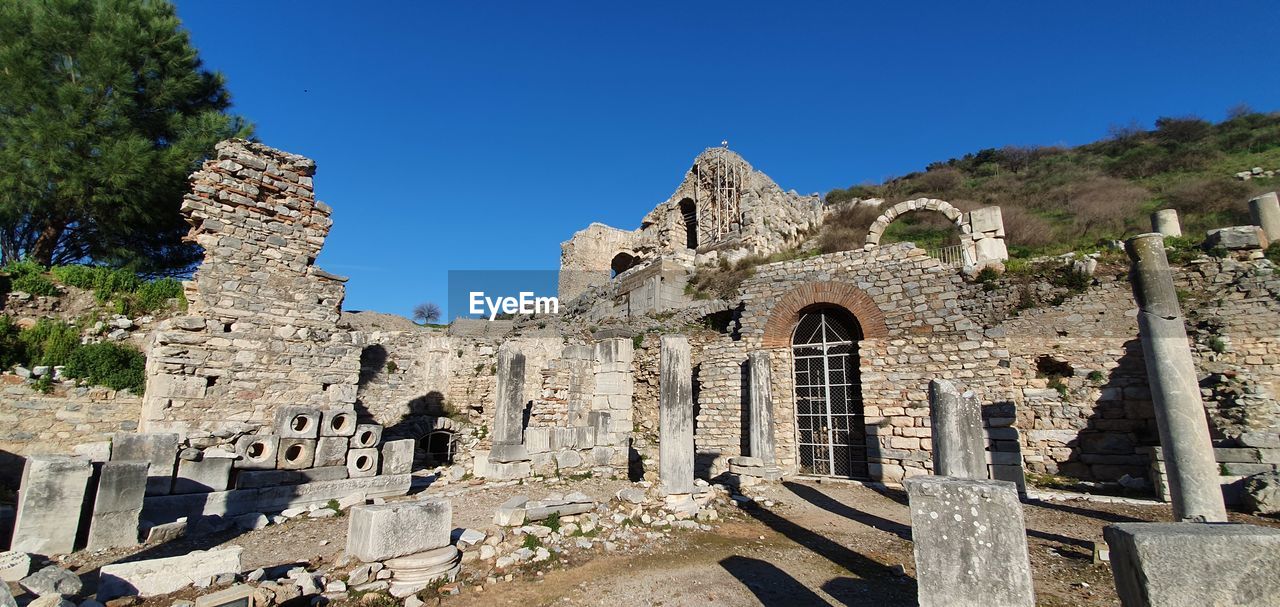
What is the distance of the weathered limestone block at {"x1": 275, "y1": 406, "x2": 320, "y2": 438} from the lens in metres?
8.06

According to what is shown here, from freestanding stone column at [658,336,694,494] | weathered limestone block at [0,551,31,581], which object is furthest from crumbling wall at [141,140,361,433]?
freestanding stone column at [658,336,694,494]

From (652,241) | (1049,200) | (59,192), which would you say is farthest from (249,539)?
(1049,200)

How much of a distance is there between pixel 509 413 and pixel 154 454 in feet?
18.6

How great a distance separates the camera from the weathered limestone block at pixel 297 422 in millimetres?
8062

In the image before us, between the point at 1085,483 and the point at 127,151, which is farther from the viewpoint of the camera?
the point at 127,151

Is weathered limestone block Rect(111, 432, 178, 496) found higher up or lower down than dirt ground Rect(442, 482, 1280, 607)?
higher up

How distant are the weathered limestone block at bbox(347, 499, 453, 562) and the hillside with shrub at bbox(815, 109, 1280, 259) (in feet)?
49.0

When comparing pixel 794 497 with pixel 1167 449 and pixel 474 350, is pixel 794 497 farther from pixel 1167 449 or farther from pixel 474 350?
pixel 474 350

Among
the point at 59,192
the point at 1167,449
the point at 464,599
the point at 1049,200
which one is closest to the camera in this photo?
the point at 464,599

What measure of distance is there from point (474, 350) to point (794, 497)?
38.1ft

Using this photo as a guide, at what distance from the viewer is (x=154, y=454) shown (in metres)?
6.83

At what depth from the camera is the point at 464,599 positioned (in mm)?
4730

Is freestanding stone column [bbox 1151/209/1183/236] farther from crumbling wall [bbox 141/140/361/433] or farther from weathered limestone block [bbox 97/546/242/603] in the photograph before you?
crumbling wall [bbox 141/140/361/433]

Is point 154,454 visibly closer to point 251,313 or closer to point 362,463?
point 362,463
